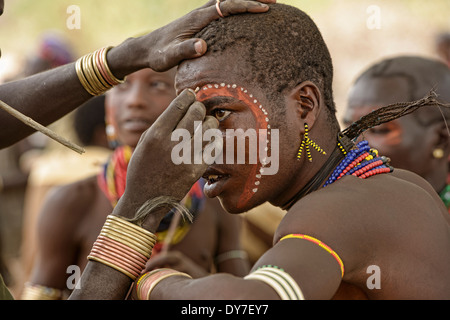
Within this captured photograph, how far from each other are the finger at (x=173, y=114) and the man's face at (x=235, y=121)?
7.0 inches

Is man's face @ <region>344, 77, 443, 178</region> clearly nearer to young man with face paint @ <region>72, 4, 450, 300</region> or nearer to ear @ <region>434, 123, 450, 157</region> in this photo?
ear @ <region>434, 123, 450, 157</region>

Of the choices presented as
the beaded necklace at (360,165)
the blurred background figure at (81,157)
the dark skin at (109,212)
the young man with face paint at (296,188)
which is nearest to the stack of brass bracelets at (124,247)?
the young man with face paint at (296,188)

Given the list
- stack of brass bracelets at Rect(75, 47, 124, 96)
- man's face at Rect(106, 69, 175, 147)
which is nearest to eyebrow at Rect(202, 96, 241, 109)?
stack of brass bracelets at Rect(75, 47, 124, 96)

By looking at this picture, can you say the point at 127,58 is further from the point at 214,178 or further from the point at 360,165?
the point at 360,165

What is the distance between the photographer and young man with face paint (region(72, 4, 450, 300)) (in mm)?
1955

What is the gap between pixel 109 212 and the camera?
14.0 ft

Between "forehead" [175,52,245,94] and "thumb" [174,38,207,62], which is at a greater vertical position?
"thumb" [174,38,207,62]

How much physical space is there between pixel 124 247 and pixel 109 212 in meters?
2.03

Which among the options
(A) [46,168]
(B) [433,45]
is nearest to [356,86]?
(A) [46,168]

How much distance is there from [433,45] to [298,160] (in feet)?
24.4

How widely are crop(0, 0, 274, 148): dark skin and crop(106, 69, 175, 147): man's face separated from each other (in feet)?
3.35

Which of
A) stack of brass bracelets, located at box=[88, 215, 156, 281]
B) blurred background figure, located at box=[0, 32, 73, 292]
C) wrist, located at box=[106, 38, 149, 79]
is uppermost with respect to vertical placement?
wrist, located at box=[106, 38, 149, 79]
